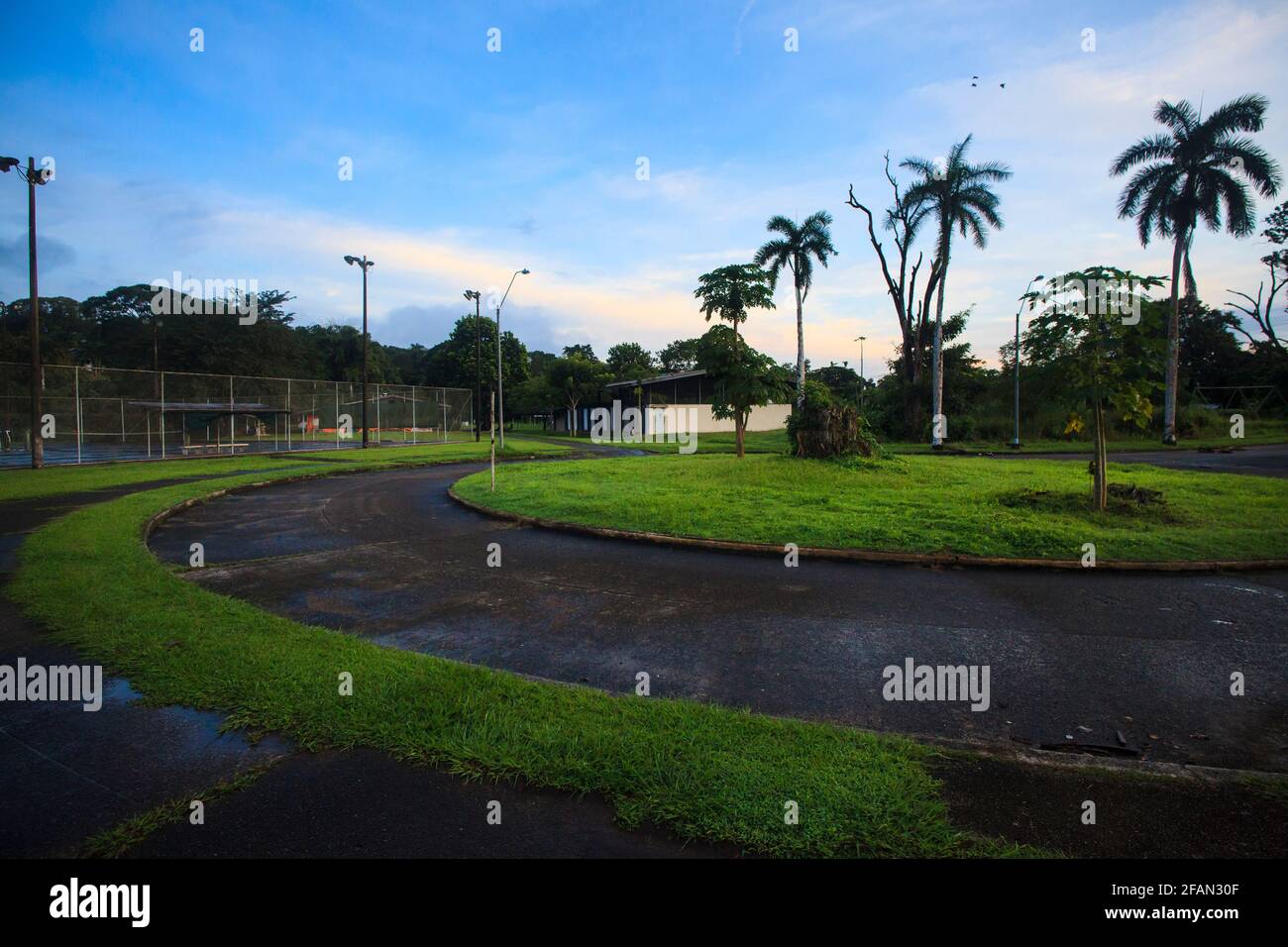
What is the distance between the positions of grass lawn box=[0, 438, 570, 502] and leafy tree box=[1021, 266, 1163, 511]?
20.8m

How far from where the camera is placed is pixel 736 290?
2536 cm

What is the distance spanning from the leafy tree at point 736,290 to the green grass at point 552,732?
21.7 meters

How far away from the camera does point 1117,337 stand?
1062 centimetres

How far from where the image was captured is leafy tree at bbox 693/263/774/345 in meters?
25.0

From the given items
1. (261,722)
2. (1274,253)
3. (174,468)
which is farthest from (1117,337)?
(1274,253)

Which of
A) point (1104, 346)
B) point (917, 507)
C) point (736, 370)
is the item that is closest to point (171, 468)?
point (736, 370)

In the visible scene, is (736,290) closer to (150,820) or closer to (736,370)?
(736,370)

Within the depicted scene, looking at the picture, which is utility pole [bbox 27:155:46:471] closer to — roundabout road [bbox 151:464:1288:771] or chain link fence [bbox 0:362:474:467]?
chain link fence [bbox 0:362:474:467]

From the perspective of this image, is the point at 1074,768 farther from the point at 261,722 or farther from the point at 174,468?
the point at 174,468

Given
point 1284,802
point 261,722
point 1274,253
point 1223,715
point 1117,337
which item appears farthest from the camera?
point 1274,253

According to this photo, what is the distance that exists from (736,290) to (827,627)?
21248 mm

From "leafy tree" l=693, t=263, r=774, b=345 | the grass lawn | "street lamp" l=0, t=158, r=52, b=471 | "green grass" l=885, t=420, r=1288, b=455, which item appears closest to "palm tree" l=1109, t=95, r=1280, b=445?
"green grass" l=885, t=420, r=1288, b=455

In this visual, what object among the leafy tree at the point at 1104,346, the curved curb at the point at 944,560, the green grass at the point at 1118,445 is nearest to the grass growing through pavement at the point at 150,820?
the curved curb at the point at 944,560
